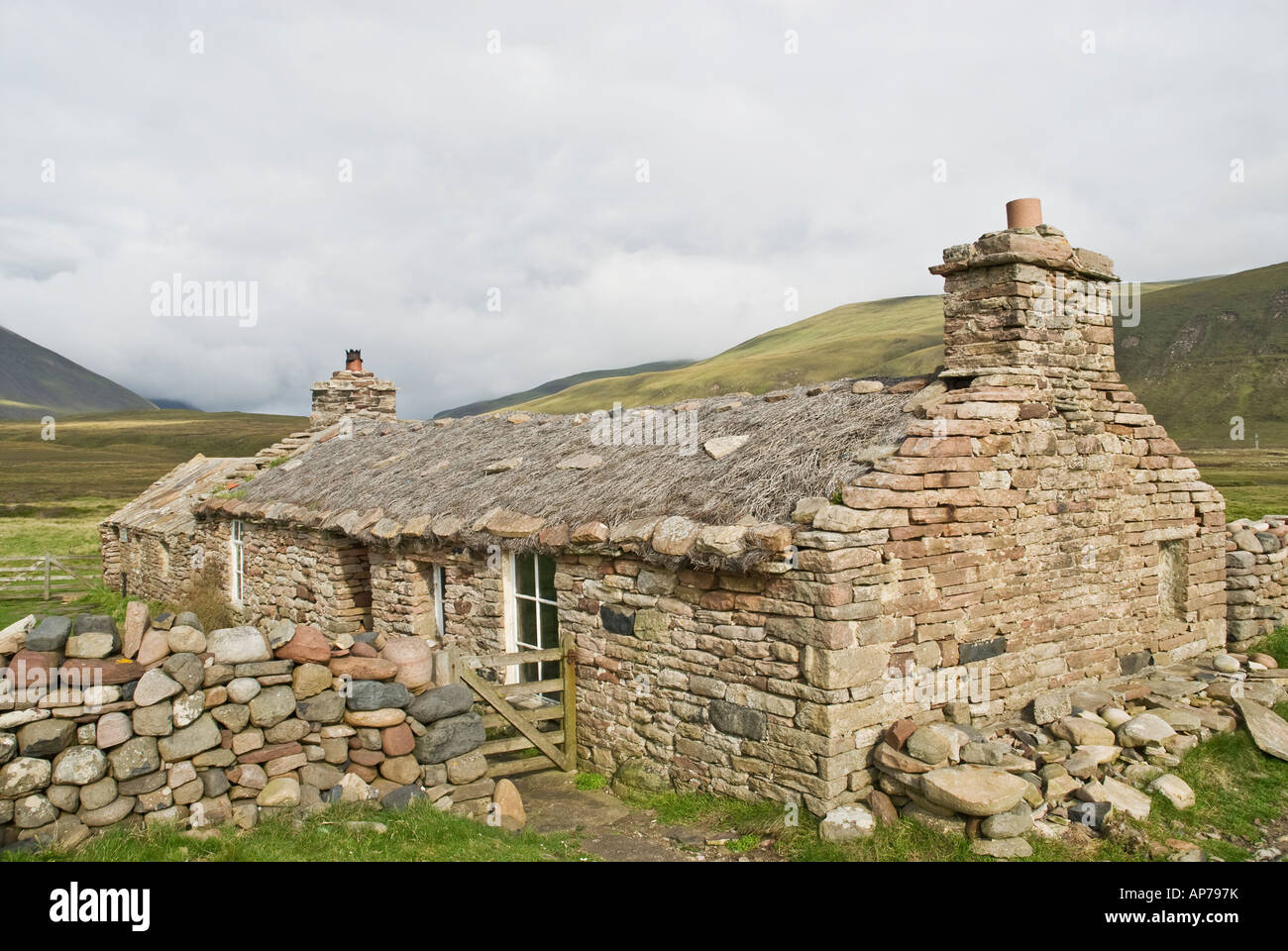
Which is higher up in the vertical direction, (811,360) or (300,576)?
(811,360)

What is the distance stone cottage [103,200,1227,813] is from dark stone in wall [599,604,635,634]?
0.06ft

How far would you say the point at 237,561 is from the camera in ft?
52.1

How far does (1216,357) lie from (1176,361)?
12.1 ft

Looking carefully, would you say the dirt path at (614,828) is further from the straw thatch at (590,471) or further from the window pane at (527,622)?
the straw thatch at (590,471)

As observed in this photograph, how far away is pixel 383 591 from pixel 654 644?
5.68 m

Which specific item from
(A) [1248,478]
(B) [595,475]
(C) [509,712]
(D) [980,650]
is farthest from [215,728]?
(A) [1248,478]

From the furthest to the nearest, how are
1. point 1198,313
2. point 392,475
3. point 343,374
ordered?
1. point 1198,313
2. point 343,374
3. point 392,475

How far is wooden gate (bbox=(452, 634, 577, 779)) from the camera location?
7.85m

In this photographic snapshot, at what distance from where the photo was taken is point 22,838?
16.7ft

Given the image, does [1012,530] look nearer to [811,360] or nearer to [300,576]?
[300,576]

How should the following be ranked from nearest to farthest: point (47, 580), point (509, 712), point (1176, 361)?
point (509, 712) → point (47, 580) → point (1176, 361)

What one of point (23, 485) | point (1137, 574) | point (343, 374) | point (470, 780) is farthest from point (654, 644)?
point (23, 485)

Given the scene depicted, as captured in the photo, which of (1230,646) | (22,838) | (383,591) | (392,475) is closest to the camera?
(22,838)
